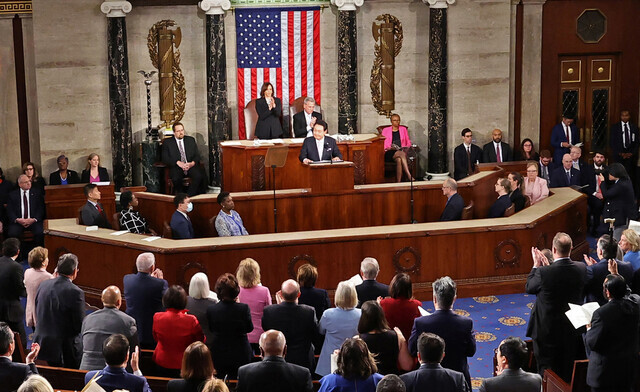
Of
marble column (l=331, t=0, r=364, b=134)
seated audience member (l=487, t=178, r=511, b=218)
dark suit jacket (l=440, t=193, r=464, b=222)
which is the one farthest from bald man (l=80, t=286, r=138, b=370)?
marble column (l=331, t=0, r=364, b=134)

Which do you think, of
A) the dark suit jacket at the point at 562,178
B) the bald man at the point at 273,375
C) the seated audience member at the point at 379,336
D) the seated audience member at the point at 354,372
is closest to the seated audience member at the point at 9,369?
the bald man at the point at 273,375

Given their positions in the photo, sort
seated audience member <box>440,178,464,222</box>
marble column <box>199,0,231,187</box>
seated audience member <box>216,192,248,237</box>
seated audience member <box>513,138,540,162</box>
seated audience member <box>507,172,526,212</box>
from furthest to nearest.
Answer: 1. seated audience member <box>513,138,540,162</box>
2. marble column <box>199,0,231,187</box>
3. seated audience member <box>507,172,526,212</box>
4. seated audience member <box>440,178,464,222</box>
5. seated audience member <box>216,192,248,237</box>

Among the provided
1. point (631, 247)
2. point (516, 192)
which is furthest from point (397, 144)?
point (631, 247)

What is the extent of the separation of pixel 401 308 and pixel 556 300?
5.08 feet

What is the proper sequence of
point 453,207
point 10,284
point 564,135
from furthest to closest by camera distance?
point 564,135
point 453,207
point 10,284

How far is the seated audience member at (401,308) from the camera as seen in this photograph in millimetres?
7059

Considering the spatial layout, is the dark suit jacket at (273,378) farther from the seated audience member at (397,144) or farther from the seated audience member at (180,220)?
the seated audience member at (397,144)

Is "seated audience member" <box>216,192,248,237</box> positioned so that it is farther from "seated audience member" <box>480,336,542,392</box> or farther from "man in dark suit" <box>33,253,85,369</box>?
"seated audience member" <box>480,336,542,392</box>

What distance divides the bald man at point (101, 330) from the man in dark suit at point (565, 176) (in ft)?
29.1

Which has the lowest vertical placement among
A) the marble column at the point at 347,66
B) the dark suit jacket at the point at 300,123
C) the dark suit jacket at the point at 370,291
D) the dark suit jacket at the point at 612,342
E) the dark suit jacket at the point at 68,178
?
the dark suit jacket at the point at 612,342

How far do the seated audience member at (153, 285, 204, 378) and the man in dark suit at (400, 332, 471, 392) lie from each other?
6.67 feet

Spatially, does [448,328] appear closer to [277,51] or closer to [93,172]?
[93,172]

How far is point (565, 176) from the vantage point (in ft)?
46.1

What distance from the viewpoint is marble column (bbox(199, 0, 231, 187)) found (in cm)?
1517
